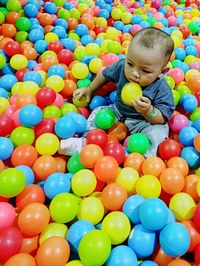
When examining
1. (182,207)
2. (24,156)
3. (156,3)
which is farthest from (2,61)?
(156,3)

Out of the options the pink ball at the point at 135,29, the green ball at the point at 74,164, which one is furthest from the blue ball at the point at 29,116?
the pink ball at the point at 135,29

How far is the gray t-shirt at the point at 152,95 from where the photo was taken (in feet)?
4.26

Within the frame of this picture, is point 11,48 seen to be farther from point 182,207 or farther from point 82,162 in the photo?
point 182,207

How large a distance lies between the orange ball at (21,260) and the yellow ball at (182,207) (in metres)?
0.44

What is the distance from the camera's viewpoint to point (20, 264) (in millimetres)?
835

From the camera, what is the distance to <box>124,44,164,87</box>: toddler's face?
116 cm

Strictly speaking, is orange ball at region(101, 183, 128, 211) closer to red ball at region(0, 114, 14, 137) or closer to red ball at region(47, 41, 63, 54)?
red ball at region(0, 114, 14, 137)

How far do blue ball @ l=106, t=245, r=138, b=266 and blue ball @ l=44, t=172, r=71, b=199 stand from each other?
0.27 meters

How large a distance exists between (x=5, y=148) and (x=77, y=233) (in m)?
0.44

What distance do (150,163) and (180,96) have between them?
532 millimetres

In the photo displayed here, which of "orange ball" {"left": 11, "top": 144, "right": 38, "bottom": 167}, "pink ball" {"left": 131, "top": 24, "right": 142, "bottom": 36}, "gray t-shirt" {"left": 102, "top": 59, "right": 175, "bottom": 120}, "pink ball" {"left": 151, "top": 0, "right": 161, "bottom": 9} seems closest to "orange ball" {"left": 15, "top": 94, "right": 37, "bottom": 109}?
"orange ball" {"left": 11, "top": 144, "right": 38, "bottom": 167}

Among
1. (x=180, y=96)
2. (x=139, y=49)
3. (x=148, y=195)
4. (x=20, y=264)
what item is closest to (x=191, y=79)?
(x=180, y=96)

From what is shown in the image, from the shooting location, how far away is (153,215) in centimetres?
90

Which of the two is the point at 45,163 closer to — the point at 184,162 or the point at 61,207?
the point at 61,207
